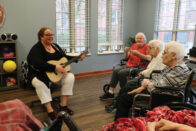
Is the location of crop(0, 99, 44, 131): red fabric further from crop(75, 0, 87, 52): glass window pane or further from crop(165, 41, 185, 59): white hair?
crop(75, 0, 87, 52): glass window pane

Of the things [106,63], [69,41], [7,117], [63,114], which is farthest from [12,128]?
[106,63]

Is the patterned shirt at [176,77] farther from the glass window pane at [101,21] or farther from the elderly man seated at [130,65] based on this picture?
the glass window pane at [101,21]

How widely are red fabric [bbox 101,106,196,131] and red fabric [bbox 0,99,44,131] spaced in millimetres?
460

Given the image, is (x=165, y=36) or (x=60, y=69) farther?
(x=165, y=36)

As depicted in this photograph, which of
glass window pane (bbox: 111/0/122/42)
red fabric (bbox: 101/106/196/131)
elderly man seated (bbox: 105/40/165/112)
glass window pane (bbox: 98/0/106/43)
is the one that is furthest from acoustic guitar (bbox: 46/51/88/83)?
glass window pane (bbox: 111/0/122/42)

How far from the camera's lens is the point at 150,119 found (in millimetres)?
1061

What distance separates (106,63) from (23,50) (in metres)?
2.36

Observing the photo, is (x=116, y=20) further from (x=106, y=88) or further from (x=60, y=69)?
(x=60, y=69)

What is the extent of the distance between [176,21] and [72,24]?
8.88 feet

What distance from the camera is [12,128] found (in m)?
0.63

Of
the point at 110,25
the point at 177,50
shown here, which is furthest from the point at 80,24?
the point at 177,50

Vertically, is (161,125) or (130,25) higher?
(130,25)

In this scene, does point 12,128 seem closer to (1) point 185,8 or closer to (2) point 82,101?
(2) point 82,101

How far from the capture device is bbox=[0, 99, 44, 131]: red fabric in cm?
62
